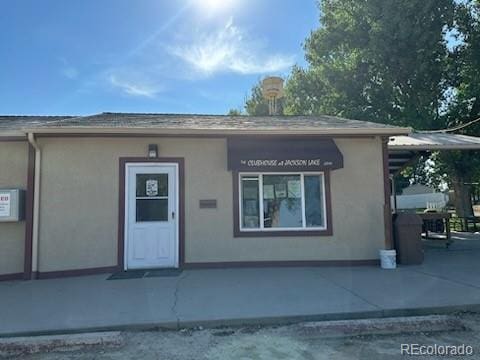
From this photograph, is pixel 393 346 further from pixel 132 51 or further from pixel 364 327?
pixel 132 51

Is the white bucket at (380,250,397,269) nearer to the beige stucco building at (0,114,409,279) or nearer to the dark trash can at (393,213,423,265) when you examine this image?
the beige stucco building at (0,114,409,279)

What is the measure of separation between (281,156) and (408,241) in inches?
143

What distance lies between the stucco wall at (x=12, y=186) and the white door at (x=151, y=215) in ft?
7.17

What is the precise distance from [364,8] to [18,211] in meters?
19.1

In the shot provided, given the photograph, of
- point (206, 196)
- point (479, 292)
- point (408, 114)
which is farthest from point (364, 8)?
point (479, 292)

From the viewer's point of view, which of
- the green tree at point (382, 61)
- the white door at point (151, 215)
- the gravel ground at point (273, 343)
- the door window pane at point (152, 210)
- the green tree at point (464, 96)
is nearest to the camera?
the gravel ground at point (273, 343)

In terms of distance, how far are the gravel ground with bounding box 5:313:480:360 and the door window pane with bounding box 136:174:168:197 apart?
419 cm

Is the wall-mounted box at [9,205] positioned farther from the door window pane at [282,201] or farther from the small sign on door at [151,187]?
the door window pane at [282,201]

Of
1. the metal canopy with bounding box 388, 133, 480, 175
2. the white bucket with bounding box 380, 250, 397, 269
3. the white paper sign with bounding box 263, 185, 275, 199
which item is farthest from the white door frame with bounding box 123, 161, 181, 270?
the metal canopy with bounding box 388, 133, 480, 175

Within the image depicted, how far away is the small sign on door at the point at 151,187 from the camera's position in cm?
866

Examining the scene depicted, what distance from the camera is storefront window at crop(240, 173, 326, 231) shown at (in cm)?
891

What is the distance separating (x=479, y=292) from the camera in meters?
6.18

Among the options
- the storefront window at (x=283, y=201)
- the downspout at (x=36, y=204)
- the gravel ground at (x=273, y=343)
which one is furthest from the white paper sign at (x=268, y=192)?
the downspout at (x=36, y=204)

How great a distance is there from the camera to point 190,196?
8.65 metres
